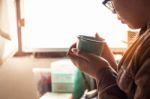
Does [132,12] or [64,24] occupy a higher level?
[132,12]

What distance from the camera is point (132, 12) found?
726 millimetres

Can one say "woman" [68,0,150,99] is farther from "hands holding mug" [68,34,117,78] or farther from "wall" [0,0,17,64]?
"wall" [0,0,17,64]

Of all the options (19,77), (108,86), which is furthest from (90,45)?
(19,77)

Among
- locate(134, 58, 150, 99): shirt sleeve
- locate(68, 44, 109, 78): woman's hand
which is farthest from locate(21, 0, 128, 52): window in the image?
locate(134, 58, 150, 99): shirt sleeve

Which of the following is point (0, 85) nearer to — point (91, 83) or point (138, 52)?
point (91, 83)

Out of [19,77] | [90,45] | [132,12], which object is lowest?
[19,77]

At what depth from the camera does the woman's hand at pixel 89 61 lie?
2.97 feet

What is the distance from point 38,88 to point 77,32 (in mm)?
350

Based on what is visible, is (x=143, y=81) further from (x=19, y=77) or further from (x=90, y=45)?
(x=19, y=77)

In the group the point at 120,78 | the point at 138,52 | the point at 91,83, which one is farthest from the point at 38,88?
the point at 138,52

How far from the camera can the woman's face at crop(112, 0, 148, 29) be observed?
2.31 feet

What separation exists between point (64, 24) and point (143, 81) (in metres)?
0.98

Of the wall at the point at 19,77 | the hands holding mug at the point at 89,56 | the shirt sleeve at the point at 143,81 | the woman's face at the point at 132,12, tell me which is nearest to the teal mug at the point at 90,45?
the hands holding mug at the point at 89,56

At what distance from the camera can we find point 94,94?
107cm
